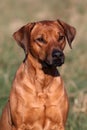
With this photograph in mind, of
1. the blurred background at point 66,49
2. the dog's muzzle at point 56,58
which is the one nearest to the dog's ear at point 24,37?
the dog's muzzle at point 56,58

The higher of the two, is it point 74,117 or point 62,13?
point 74,117

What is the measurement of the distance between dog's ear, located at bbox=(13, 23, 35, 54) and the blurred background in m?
1.85

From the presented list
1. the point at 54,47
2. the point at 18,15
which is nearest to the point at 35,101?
the point at 54,47

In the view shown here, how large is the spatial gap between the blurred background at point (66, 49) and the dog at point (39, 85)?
1.29m

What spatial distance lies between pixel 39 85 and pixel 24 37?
0.65 m

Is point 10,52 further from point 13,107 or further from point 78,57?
point 13,107

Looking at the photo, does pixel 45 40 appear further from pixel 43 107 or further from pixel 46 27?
pixel 43 107

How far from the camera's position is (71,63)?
1480 cm

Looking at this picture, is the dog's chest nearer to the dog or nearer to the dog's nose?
the dog

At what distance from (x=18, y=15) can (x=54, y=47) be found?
993 centimetres

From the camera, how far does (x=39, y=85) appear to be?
9938 mm

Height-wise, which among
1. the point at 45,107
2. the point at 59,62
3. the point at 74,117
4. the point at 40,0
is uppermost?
the point at 59,62

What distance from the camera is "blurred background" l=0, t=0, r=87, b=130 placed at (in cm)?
1177

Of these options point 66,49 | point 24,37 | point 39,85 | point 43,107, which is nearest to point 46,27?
point 24,37
